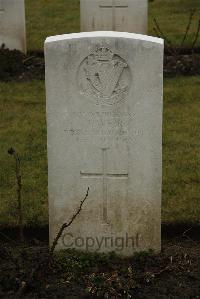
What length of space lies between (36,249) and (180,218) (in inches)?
42.0

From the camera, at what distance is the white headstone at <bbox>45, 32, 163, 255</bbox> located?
4.26m

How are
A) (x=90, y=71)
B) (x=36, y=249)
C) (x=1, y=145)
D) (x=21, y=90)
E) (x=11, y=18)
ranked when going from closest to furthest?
1. (x=90, y=71)
2. (x=36, y=249)
3. (x=1, y=145)
4. (x=21, y=90)
5. (x=11, y=18)

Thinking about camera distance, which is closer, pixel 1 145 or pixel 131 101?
pixel 131 101

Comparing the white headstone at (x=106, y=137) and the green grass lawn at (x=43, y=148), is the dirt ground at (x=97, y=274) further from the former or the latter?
the green grass lawn at (x=43, y=148)

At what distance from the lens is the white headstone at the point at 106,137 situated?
4.26 metres

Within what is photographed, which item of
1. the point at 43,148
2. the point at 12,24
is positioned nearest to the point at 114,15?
the point at 12,24

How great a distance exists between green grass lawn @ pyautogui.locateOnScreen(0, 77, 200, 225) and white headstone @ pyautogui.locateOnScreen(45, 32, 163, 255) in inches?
26.7

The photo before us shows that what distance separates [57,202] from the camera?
4.54 meters

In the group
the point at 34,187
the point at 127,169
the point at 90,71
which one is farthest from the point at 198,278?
the point at 34,187

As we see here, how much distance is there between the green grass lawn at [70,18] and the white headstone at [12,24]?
0.49 meters

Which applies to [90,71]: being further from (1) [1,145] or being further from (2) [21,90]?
(2) [21,90]

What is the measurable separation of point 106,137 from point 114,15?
6139mm

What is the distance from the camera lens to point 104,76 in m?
4.31

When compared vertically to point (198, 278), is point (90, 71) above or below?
above
